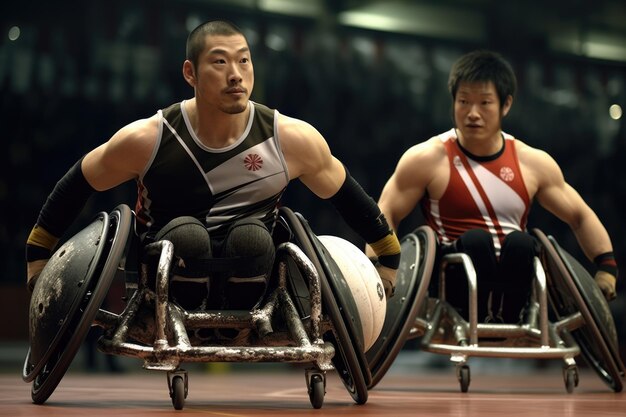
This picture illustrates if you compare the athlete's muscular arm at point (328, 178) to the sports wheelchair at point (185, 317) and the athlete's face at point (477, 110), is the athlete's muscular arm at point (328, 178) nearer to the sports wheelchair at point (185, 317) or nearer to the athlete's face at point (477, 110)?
the sports wheelchair at point (185, 317)

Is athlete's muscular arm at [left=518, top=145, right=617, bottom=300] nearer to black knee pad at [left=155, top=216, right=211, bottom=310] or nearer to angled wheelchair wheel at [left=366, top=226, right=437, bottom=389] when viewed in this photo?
angled wheelchair wheel at [left=366, top=226, right=437, bottom=389]

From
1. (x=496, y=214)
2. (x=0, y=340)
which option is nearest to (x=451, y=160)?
(x=496, y=214)

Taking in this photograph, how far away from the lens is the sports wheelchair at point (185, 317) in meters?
3.61

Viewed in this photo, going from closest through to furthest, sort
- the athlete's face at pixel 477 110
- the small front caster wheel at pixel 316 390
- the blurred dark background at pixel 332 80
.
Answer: the small front caster wheel at pixel 316 390 → the athlete's face at pixel 477 110 → the blurred dark background at pixel 332 80

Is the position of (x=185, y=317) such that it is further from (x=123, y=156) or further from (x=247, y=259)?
(x=123, y=156)

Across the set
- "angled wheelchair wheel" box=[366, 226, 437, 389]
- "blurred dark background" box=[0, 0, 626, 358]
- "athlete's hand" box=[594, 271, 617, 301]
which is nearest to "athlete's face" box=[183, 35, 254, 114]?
"angled wheelchair wheel" box=[366, 226, 437, 389]

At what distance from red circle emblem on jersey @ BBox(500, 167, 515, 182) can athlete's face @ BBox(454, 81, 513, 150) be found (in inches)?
6.4

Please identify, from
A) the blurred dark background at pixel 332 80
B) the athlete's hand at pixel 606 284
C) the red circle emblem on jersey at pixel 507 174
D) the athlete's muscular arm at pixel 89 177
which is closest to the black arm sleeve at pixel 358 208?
the athlete's muscular arm at pixel 89 177

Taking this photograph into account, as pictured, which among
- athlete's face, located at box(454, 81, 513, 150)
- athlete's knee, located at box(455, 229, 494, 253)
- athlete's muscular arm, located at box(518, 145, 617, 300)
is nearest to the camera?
athlete's knee, located at box(455, 229, 494, 253)

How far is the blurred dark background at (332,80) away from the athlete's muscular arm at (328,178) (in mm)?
4165

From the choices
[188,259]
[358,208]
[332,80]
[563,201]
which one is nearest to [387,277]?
[358,208]

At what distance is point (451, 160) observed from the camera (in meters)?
5.65

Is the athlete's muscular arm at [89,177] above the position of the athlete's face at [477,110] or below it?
below

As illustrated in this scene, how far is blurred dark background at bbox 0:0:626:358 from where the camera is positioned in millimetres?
8258
